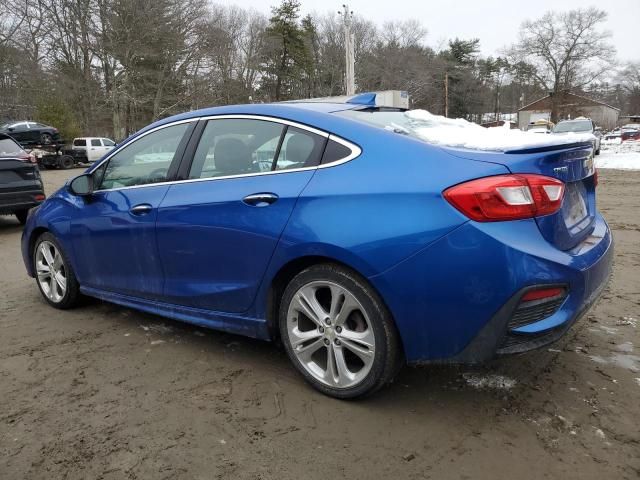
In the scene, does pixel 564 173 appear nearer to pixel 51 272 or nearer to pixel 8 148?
pixel 51 272

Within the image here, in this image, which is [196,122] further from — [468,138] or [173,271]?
[468,138]

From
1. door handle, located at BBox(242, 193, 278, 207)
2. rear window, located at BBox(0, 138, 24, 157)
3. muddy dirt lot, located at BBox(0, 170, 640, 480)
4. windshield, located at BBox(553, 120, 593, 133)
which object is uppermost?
rear window, located at BBox(0, 138, 24, 157)

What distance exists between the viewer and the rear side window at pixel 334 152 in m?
2.71

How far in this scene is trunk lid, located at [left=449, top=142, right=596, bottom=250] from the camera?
7.80 feet

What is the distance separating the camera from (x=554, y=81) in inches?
2425

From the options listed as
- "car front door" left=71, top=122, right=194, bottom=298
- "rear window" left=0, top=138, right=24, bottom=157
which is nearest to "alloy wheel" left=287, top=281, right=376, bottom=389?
"car front door" left=71, top=122, right=194, bottom=298

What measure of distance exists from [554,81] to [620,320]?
215 ft

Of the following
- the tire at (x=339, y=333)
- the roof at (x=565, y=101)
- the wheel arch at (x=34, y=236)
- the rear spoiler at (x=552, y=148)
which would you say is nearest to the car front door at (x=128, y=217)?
the wheel arch at (x=34, y=236)

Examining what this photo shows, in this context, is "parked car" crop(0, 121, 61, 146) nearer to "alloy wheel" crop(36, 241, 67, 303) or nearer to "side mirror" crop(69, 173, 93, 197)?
"alloy wheel" crop(36, 241, 67, 303)

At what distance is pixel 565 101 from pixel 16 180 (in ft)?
222

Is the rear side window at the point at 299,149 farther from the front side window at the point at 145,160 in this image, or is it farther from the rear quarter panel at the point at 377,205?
the front side window at the point at 145,160

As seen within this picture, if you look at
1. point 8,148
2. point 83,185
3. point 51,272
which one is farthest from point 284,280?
point 8,148

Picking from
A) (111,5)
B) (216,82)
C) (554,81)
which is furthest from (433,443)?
(554,81)

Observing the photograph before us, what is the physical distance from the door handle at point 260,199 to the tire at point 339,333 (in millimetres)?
420
